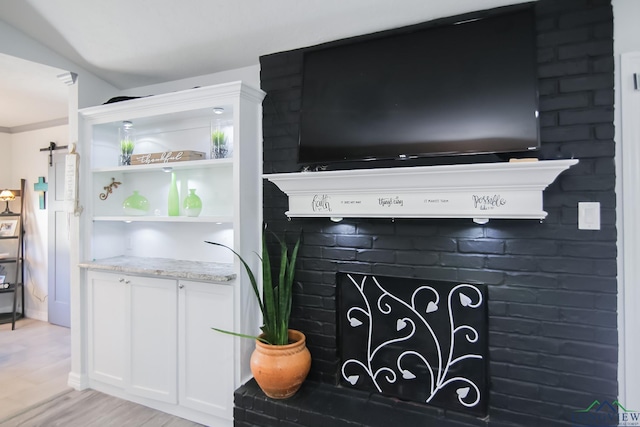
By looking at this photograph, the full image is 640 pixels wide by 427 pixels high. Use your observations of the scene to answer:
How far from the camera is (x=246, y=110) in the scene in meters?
2.13

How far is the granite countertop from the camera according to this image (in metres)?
2.08

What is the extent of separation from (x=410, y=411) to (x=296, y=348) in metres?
0.69

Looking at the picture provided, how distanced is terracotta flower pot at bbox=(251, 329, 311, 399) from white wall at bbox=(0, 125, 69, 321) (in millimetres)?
3657

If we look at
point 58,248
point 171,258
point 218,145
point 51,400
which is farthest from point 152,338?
point 58,248

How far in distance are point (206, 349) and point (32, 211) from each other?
3.58 meters

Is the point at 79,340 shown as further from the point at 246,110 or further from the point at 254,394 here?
the point at 246,110

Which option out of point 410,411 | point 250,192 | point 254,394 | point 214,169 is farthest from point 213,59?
point 410,411

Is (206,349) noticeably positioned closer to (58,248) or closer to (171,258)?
(171,258)

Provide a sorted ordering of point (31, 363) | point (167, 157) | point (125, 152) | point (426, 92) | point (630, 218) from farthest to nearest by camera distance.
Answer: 1. point (31, 363)
2. point (125, 152)
3. point (167, 157)
4. point (426, 92)
5. point (630, 218)

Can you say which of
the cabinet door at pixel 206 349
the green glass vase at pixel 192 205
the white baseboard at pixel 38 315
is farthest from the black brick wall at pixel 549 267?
the white baseboard at pixel 38 315

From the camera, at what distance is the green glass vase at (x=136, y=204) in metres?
2.63

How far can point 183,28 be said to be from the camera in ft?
6.84

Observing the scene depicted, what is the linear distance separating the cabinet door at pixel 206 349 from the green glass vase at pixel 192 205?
0.46 m

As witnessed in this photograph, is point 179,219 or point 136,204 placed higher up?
point 136,204
